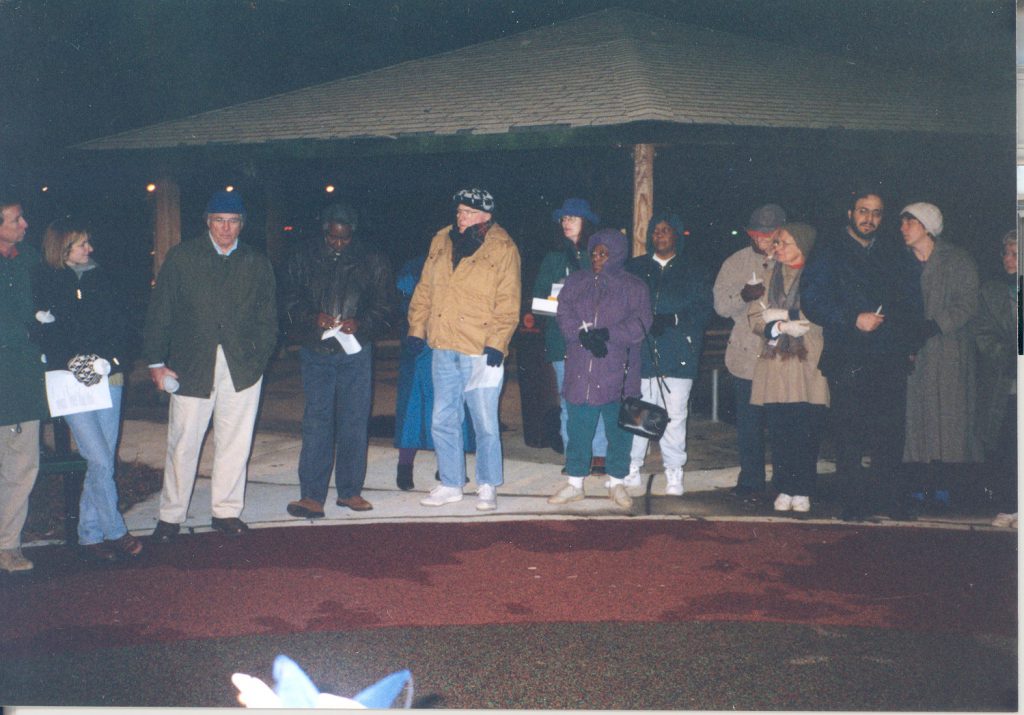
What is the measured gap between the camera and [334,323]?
5.61m

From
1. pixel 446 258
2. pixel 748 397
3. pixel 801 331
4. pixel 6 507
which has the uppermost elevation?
pixel 446 258

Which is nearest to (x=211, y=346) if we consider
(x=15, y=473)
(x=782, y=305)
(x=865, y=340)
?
(x=15, y=473)

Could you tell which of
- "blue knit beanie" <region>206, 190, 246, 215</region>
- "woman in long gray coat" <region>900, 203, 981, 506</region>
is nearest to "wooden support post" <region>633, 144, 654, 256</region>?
"woman in long gray coat" <region>900, 203, 981, 506</region>

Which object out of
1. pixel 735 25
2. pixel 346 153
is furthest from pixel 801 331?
pixel 346 153

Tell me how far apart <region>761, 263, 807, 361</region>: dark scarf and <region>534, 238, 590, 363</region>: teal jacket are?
3.66 feet

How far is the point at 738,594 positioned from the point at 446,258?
251 centimetres

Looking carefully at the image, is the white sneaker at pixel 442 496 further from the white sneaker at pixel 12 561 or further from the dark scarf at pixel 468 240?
the white sneaker at pixel 12 561

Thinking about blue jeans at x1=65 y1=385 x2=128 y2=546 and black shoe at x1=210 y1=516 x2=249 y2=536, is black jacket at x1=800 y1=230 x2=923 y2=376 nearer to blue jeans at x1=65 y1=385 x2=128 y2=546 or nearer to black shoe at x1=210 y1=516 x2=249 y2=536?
black shoe at x1=210 y1=516 x2=249 y2=536

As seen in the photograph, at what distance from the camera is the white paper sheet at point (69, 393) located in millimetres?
4730

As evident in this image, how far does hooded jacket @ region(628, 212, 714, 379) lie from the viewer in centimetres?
608

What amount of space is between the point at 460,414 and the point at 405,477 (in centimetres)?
70

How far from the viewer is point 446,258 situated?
583cm

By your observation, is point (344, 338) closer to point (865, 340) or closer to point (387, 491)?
point (387, 491)

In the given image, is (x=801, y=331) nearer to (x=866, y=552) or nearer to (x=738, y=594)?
(x=866, y=552)
